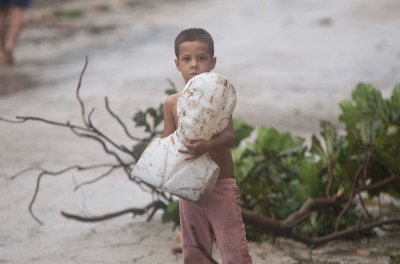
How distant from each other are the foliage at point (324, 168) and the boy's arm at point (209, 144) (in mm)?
1077

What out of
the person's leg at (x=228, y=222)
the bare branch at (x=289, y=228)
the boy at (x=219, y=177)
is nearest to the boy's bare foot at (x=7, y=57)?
the bare branch at (x=289, y=228)

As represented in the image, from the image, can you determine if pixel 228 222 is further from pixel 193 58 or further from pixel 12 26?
pixel 12 26

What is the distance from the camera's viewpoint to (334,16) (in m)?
13.1

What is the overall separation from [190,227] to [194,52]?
65cm

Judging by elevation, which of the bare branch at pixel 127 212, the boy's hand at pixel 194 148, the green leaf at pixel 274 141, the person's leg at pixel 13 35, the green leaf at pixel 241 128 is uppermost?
the person's leg at pixel 13 35

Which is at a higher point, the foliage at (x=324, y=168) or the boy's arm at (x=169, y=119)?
the boy's arm at (x=169, y=119)

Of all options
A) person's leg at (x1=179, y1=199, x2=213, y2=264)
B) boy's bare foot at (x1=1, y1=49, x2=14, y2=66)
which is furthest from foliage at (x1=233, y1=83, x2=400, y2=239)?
boy's bare foot at (x1=1, y1=49, x2=14, y2=66)

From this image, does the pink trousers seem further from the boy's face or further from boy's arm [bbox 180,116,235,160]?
the boy's face

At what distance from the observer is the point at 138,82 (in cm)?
787

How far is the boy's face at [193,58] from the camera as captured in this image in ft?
8.75

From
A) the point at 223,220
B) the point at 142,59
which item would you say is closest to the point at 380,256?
the point at 223,220

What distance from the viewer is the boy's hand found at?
2.52 metres

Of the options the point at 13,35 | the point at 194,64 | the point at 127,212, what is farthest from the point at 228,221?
the point at 13,35

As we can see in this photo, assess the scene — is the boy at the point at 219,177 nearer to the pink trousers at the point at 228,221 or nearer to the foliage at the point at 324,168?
the pink trousers at the point at 228,221
